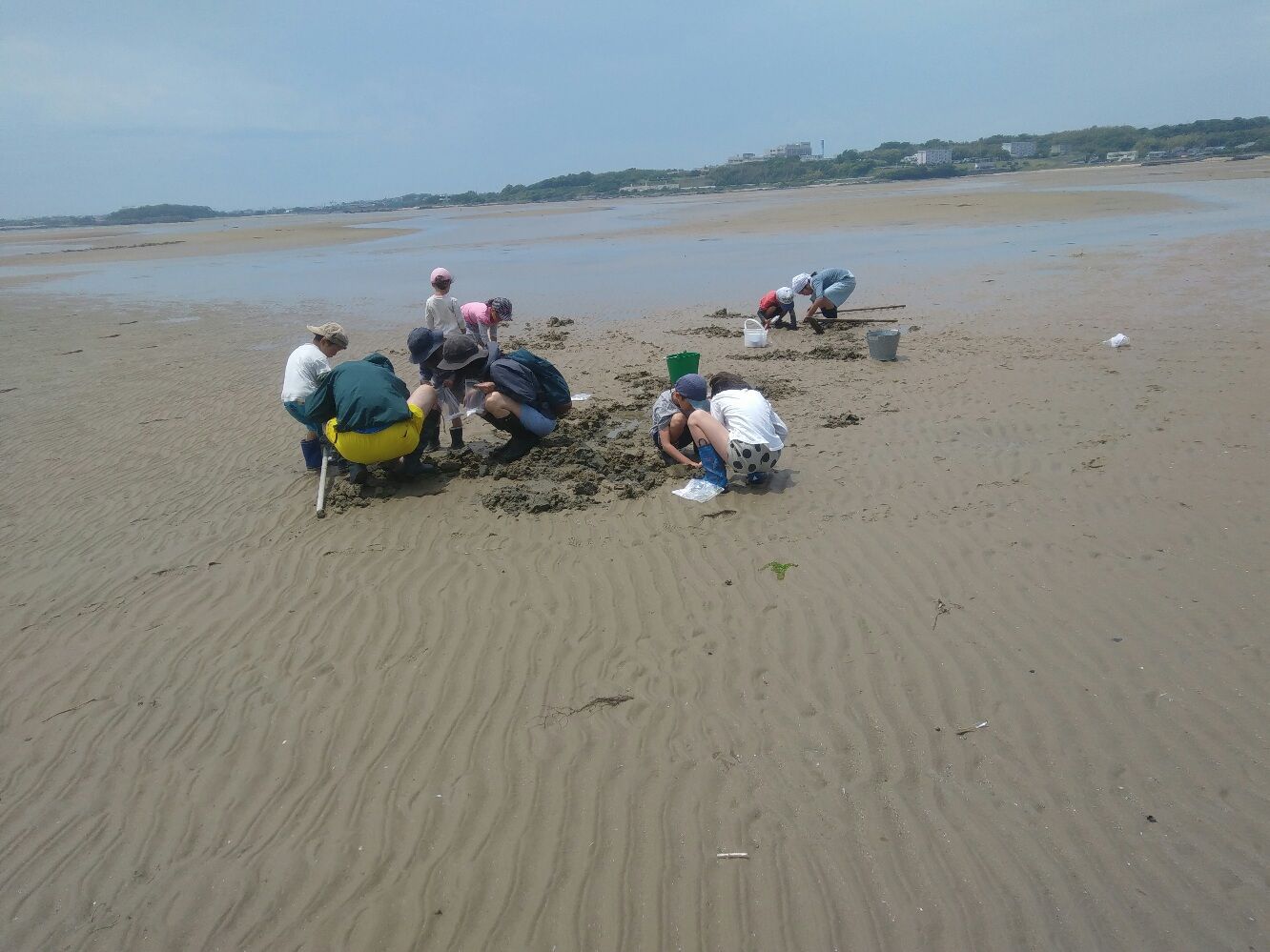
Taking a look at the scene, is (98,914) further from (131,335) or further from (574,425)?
(131,335)

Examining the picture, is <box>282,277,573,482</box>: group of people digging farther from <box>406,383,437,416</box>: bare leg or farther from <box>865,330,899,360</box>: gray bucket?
<box>865,330,899,360</box>: gray bucket

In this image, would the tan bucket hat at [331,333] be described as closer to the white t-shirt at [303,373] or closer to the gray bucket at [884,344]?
the white t-shirt at [303,373]

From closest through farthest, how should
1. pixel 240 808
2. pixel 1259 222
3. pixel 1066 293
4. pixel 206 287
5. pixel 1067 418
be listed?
pixel 240 808 < pixel 1067 418 < pixel 1066 293 < pixel 1259 222 < pixel 206 287

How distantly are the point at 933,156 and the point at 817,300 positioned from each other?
10910 cm

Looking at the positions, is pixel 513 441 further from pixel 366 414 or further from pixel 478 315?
pixel 478 315

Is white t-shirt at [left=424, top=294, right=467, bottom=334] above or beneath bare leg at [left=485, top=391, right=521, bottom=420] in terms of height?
above

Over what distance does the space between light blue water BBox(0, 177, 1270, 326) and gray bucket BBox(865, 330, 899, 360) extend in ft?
17.4

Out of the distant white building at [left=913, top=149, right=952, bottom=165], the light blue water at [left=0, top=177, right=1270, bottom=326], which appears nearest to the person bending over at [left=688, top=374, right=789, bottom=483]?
the light blue water at [left=0, top=177, right=1270, bottom=326]

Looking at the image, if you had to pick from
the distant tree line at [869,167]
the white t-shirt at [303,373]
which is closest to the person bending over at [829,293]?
the white t-shirt at [303,373]

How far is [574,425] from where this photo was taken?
8.37 m

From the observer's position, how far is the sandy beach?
123 inches

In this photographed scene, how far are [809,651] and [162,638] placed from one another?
400 cm

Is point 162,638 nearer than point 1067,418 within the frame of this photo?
Yes

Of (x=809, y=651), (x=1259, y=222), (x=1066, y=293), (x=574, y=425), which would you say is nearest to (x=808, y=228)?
(x=1259, y=222)
